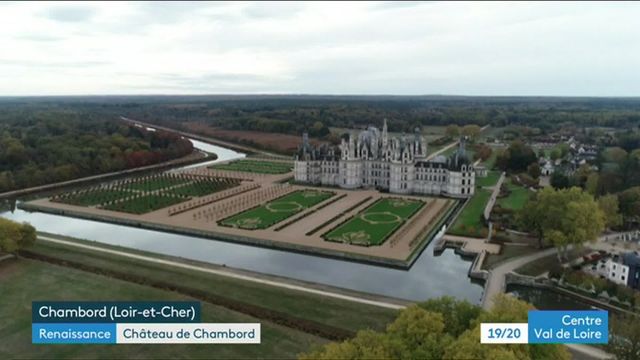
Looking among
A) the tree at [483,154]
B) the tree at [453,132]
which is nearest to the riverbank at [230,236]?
the tree at [483,154]

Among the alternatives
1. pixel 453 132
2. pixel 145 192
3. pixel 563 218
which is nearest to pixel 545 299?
pixel 563 218

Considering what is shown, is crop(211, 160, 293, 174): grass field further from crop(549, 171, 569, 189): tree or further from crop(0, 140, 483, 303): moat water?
crop(549, 171, 569, 189): tree

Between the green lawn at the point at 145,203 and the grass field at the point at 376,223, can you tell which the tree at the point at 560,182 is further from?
the green lawn at the point at 145,203

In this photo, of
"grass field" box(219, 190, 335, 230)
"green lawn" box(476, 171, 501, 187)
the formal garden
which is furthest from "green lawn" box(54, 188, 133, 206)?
"green lawn" box(476, 171, 501, 187)

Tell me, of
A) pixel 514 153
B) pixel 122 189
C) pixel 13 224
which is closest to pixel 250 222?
pixel 13 224

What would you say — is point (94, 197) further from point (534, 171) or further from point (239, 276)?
point (534, 171)
